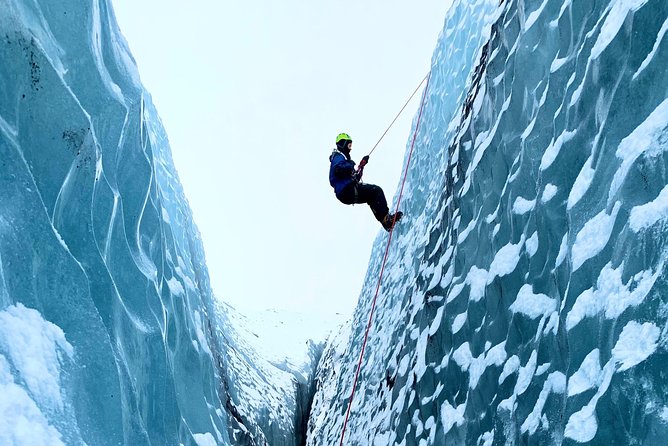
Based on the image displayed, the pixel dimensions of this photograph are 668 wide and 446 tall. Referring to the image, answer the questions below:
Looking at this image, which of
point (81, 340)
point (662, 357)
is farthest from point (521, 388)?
point (81, 340)

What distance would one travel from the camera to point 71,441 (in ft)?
9.24

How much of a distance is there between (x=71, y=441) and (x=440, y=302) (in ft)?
9.35

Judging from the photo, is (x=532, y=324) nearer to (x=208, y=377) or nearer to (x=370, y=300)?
(x=208, y=377)

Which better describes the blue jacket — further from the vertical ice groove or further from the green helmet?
the vertical ice groove

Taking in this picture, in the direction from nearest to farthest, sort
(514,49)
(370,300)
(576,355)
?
(576,355)
(514,49)
(370,300)

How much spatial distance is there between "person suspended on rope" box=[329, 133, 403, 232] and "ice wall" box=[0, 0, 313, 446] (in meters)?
2.20

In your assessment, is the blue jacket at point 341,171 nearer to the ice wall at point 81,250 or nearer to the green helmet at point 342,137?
the green helmet at point 342,137

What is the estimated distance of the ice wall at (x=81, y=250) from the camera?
2.82 metres

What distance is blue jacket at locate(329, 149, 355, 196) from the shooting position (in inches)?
263

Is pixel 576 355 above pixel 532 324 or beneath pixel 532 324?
beneath

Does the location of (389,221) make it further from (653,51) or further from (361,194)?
(653,51)

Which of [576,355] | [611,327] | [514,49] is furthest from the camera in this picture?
[514,49]

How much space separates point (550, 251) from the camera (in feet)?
10.3

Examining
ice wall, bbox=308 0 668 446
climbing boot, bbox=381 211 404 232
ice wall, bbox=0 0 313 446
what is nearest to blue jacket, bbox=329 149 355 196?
climbing boot, bbox=381 211 404 232
